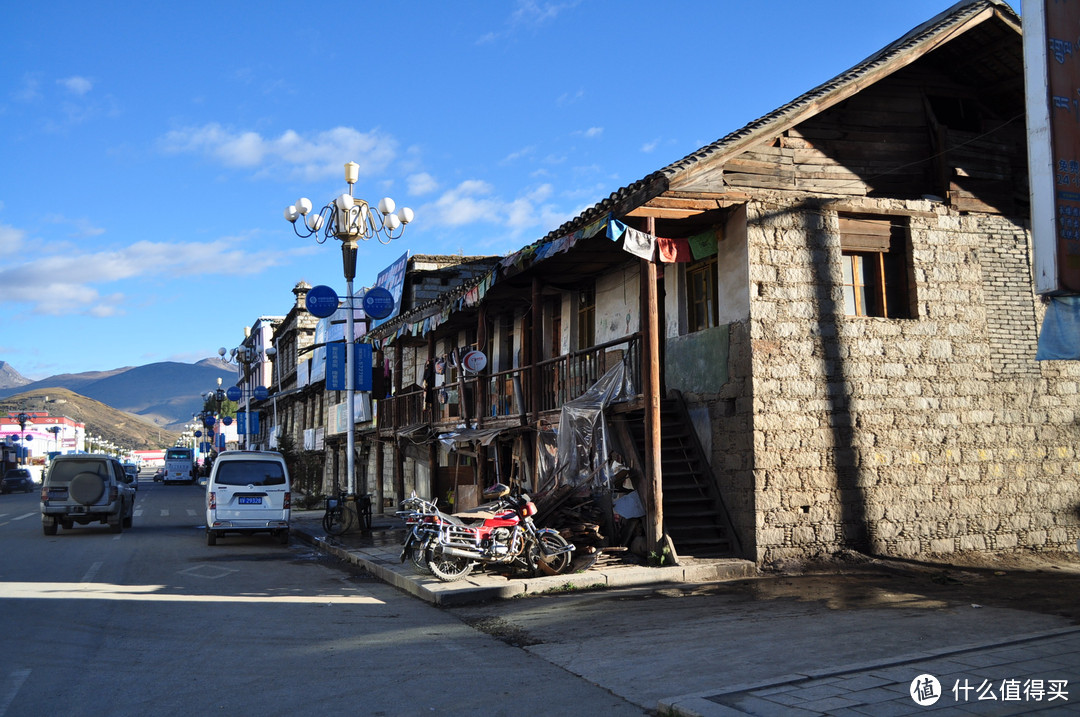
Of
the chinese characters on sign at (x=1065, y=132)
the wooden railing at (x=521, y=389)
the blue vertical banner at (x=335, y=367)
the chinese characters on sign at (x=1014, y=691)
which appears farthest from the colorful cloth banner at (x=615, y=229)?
the blue vertical banner at (x=335, y=367)

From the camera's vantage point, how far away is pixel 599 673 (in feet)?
20.8

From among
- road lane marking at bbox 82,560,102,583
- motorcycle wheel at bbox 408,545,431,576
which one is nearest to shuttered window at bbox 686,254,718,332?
motorcycle wheel at bbox 408,545,431,576

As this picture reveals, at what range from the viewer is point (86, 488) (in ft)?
62.2

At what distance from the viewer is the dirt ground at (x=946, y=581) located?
901cm

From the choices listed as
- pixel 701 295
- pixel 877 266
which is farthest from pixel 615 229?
pixel 877 266

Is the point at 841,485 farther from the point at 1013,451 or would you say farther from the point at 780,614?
the point at 780,614

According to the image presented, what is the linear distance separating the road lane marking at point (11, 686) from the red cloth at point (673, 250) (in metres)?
8.72

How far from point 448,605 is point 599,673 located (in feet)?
12.6

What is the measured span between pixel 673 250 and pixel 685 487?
11.4 feet

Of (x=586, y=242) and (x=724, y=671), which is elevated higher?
(x=586, y=242)

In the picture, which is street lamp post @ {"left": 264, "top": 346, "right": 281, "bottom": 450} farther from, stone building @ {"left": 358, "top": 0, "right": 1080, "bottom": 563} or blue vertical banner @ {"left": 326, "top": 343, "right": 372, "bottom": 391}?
stone building @ {"left": 358, "top": 0, "right": 1080, "bottom": 563}

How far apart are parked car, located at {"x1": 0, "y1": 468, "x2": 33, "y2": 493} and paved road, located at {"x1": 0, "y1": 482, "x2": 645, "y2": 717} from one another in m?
45.0

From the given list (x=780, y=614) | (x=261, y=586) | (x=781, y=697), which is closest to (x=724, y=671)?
(x=781, y=697)

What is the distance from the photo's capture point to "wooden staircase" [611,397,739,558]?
1180 centimetres
